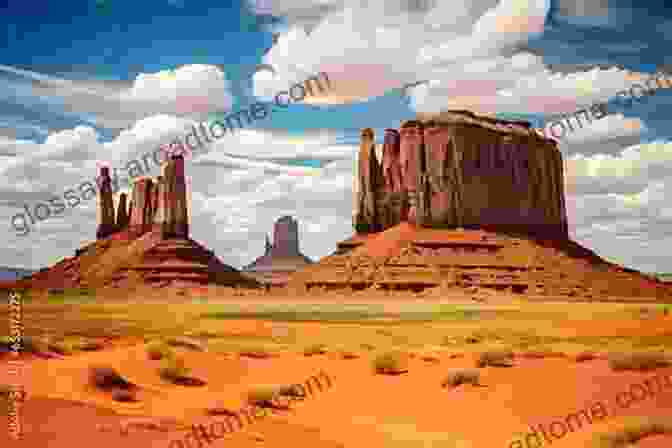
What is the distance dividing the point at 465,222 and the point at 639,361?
76.2 meters

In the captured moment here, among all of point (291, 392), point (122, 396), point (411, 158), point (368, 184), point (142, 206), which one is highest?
point (411, 158)

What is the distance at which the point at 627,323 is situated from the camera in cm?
2855

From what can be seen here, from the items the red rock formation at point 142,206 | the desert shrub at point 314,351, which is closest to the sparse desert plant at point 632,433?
the desert shrub at point 314,351

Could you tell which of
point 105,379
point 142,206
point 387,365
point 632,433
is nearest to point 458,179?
point 142,206

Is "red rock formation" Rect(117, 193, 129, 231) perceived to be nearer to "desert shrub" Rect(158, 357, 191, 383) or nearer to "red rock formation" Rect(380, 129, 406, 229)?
"red rock formation" Rect(380, 129, 406, 229)

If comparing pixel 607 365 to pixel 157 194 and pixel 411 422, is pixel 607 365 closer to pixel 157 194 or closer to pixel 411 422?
pixel 411 422

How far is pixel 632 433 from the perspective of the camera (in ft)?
29.6

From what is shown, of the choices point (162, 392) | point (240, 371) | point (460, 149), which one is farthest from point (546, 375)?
point (460, 149)

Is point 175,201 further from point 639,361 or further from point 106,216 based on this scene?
point 639,361

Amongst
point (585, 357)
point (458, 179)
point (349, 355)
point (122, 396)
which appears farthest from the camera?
point (458, 179)

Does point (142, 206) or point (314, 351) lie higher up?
point (142, 206)

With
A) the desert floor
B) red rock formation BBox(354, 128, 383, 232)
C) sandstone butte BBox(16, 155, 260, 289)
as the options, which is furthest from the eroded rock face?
the desert floor

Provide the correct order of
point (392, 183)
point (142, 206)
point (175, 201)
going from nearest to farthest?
1. point (392, 183)
2. point (175, 201)
3. point (142, 206)

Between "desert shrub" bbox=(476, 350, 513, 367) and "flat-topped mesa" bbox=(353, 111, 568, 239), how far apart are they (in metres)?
71.9
